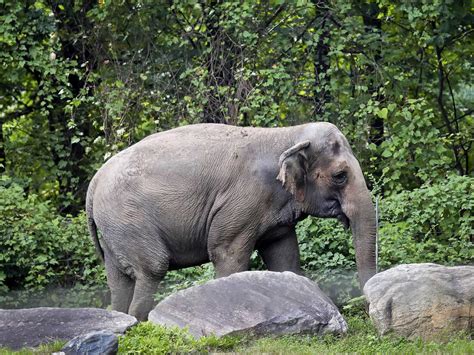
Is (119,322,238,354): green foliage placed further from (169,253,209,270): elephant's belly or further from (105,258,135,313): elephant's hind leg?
(105,258,135,313): elephant's hind leg

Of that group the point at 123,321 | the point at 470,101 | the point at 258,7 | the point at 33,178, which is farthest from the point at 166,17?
the point at 123,321

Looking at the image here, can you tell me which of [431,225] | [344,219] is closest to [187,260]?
[344,219]

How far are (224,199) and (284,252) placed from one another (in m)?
0.90

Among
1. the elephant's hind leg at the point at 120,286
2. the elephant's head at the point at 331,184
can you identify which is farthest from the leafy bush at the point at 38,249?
the elephant's head at the point at 331,184

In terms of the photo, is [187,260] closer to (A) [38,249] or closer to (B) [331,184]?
(B) [331,184]

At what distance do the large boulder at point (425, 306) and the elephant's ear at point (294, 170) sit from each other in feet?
6.55

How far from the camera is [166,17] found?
19.4 meters

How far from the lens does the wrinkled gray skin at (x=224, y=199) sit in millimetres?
11812

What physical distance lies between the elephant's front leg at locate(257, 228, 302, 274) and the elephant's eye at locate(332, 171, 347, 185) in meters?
0.74

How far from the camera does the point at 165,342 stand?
951 centimetres

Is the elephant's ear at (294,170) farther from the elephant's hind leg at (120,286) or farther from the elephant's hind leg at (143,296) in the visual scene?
the elephant's hind leg at (120,286)

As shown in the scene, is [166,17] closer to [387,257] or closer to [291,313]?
[387,257]

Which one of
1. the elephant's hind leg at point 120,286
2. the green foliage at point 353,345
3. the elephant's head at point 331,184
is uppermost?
the elephant's head at point 331,184

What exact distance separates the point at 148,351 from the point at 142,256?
274cm
